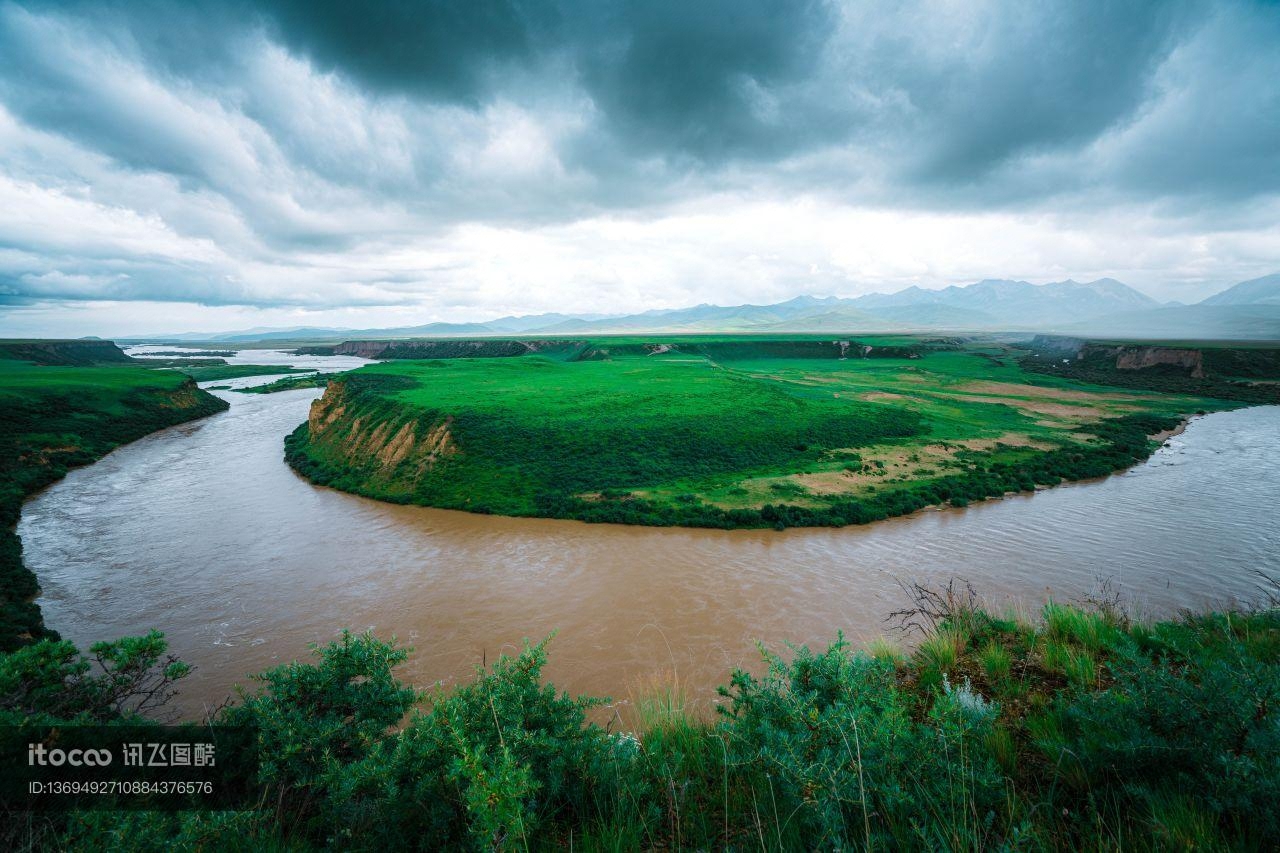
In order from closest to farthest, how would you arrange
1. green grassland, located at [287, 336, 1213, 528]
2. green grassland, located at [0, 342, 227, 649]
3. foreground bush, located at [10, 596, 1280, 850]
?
foreground bush, located at [10, 596, 1280, 850] < green grassland, located at [0, 342, 227, 649] < green grassland, located at [287, 336, 1213, 528]

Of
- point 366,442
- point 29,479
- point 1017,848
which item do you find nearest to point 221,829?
point 1017,848

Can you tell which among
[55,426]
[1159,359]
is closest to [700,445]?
[55,426]

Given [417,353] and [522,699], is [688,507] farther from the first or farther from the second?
[417,353]

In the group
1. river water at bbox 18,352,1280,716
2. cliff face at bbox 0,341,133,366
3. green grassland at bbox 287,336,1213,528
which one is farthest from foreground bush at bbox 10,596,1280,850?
cliff face at bbox 0,341,133,366

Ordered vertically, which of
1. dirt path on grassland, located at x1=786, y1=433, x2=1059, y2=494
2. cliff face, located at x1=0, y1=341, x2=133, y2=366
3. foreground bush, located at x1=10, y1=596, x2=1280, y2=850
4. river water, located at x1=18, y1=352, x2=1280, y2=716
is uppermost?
cliff face, located at x1=0, y1=341, x2=133, y2=366

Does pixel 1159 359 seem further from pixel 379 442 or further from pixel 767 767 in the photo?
pixel 767 767

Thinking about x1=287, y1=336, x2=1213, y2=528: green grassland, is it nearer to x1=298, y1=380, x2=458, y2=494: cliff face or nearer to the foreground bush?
x1=298, y1=380, x2=458, y2=494: cliff face

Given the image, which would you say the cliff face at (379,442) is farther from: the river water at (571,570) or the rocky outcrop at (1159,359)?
the rocky outcrop at (1159,359)

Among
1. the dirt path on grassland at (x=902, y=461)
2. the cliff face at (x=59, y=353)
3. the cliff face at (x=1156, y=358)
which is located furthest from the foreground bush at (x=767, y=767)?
the cliff face at (x=59, y=353)
